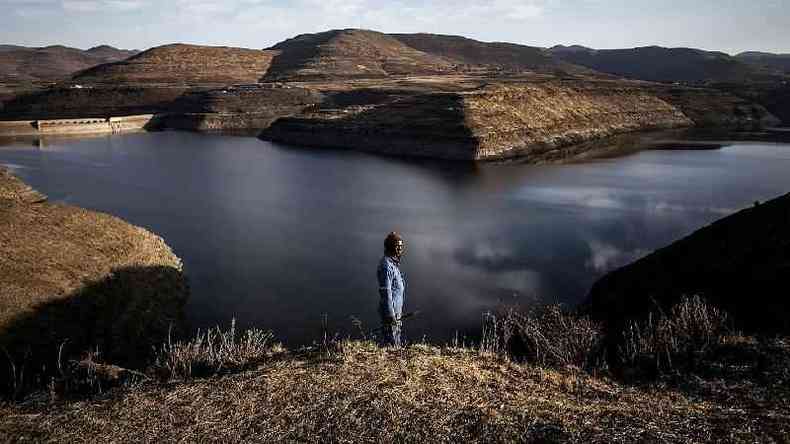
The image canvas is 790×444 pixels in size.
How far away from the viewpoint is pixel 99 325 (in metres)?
16.1

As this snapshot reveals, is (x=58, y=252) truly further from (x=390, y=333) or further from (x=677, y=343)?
(x=677, y=343)

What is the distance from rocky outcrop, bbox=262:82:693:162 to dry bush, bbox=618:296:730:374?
44.6 m

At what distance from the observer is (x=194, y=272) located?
22.5 m

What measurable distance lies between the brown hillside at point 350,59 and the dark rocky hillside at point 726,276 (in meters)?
117

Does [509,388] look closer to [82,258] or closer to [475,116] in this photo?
[82,258]

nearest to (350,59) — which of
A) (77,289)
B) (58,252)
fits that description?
(58,252)

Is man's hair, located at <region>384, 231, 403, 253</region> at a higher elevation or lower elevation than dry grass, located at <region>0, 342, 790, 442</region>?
higher

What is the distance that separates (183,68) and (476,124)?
285ft

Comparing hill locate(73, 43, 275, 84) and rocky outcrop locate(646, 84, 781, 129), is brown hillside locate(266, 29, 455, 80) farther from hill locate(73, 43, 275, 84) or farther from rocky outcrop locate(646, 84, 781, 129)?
rocky outcrop locate(646, 84, 781, 129)

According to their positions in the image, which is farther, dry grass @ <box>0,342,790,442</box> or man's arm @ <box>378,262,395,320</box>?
man's arm @ <box>378,262,395,320</box>

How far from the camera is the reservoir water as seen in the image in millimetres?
19953

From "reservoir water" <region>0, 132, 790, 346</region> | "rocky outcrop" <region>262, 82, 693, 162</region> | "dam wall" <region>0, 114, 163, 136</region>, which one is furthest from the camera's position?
"dam wall" <region>0, 114, 163, 136</region>

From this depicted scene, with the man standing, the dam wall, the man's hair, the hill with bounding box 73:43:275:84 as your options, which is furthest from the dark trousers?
the hill with bounding box 73:43:275:84

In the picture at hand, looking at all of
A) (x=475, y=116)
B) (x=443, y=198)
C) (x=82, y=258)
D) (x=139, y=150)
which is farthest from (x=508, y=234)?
(x=139, y=150)
